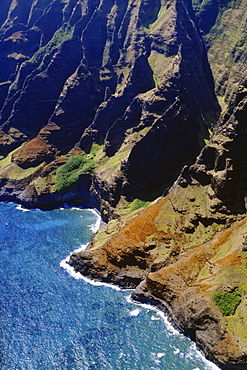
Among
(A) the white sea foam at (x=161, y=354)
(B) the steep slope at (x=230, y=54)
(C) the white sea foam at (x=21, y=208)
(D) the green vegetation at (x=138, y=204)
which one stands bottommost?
(C) the white sea foam at (x=21, y=208)

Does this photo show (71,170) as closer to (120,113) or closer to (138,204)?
(120,113)

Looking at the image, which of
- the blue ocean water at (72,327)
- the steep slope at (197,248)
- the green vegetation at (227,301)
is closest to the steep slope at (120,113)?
the steep slope at (197,248)

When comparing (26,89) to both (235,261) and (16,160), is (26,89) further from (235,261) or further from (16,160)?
(235,261)

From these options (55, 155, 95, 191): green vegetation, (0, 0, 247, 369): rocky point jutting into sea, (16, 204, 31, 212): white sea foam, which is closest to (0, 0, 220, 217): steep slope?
(0, 0, 247, 369): rocky point jutting into sea

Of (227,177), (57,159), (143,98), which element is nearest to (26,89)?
(57,159)

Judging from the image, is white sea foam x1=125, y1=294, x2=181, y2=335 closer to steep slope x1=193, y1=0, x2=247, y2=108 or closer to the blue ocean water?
the blue ocean water

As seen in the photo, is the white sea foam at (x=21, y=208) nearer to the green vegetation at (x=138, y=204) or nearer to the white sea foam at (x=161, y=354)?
the green vegetation at (x=138, y=204)
